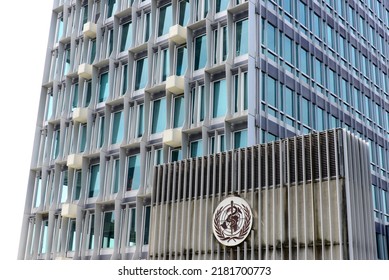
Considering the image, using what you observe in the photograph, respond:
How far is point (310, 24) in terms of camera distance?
114ft

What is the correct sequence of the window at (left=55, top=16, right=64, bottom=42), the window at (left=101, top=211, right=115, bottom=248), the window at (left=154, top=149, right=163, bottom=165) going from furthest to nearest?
the window at (left=55, top=16, right=64, bottom=42) → the window at (left=101, top=211, right=115, bottom=248) → the window at (left=154, top=149, right=163, bottom=165)

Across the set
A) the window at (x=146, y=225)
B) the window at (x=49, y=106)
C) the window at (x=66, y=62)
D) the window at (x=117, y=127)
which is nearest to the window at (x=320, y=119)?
the window at (x=146, y=225)

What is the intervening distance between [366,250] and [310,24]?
1893cm

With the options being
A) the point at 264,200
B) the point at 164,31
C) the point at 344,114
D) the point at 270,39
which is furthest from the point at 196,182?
the point at 344,114

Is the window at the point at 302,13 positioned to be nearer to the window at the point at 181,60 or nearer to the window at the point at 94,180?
the window at the point at 181,60

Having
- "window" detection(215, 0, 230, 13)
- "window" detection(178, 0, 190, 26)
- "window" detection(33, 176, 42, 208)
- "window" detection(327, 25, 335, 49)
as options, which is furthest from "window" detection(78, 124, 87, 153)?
"window" detection(327, 25, 335, 49)

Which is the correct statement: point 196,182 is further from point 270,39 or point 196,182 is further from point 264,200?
point 270,39

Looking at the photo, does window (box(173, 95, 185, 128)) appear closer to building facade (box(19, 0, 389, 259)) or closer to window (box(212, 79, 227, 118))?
building facade (box(19, 0, 389, 259))

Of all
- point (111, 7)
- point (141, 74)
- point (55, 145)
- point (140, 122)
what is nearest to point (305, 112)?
point (140, 122)

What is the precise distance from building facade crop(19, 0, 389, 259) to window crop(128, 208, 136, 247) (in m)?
0.07

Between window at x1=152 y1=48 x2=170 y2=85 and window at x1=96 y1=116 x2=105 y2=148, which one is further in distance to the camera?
window at x1=96 y1=116 x2=105 y2=148

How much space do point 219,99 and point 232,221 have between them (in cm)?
912

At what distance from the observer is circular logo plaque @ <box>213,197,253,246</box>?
21766 millimetres

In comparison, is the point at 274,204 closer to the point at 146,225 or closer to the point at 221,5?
the point at 146,225
